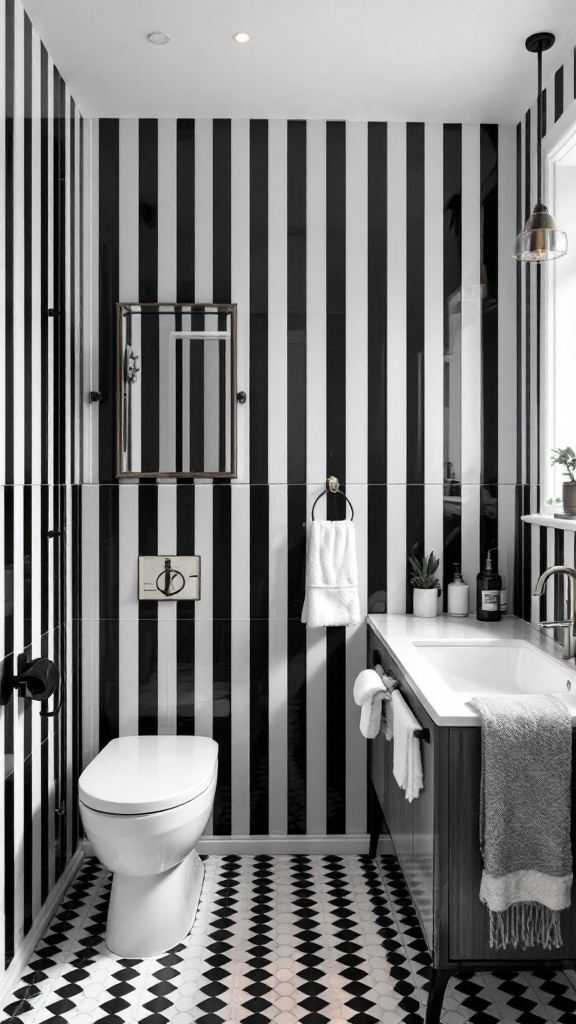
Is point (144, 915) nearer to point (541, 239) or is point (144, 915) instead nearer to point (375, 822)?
point (375, 822)

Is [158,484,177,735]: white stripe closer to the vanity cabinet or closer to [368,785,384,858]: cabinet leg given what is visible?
[368,785,384,858]: cabinet leg

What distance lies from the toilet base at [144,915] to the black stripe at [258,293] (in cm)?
132

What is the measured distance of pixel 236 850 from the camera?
9.11ft

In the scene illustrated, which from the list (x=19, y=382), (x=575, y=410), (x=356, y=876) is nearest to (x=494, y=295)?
(x=575, y=410)

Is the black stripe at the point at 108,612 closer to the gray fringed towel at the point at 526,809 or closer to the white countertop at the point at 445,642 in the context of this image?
the white countertop at the point at 445,642

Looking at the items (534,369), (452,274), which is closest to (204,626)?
(534,369)

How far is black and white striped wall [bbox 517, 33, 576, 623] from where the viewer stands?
2.30 m

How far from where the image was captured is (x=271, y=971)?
2076 millimetres

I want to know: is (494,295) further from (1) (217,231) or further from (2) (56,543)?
(2) (56,543)

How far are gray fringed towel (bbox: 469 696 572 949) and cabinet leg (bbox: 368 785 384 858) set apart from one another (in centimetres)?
115

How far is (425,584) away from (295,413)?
76 cm

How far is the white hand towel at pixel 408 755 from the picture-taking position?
177cm

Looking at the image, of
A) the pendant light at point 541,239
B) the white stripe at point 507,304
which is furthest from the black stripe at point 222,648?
the pendant light at point 541,239

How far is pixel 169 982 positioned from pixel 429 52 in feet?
8.98
